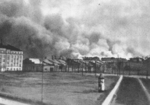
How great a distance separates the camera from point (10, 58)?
36844 millimetres

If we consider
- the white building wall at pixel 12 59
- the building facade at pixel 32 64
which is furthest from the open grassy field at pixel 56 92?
the building facade at pixel 32 64

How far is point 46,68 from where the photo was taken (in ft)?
135

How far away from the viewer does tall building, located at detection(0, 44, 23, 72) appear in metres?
33.9

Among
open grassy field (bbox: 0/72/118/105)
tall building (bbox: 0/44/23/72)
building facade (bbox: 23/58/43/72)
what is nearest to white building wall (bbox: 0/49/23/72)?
tall building (bbox: 0/44/23/72)

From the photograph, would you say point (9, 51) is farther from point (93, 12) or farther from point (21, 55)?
point (93, 12)

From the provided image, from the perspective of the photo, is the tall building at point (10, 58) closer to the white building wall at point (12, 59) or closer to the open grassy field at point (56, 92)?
the white building wall at point (12, 59)

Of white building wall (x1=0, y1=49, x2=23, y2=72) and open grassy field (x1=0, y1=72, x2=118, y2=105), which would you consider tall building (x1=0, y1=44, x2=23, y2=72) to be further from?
open grassy field (x1=0, y1=72, x2=118, y2=105)

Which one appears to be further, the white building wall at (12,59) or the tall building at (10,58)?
the white building wall at (12,59)

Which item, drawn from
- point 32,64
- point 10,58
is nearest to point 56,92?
point 10,58

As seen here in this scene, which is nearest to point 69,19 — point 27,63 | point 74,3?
point 74,3

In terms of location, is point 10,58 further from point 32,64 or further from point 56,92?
point 56,92

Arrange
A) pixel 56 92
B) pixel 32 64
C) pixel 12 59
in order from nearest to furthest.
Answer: pixel 56 92 → pixel 12 59 → pixel 32 64

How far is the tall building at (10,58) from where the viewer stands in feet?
111

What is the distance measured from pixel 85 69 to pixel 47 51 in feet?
104
